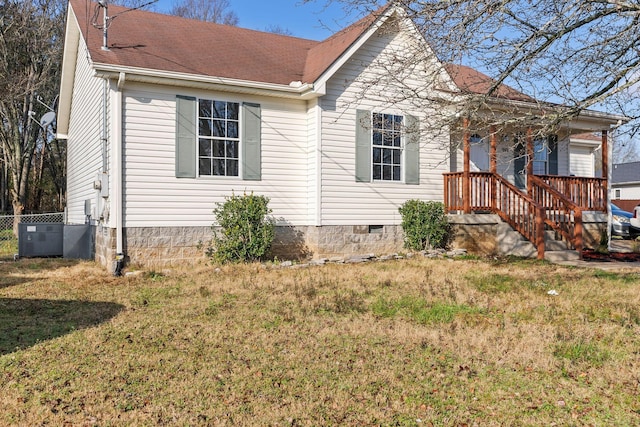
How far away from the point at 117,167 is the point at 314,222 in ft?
13.6

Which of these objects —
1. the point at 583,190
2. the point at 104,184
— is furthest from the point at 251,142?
the point at 583,190

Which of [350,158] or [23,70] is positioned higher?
[23,70]

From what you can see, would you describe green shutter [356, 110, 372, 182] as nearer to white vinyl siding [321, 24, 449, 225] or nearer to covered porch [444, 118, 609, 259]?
white vinyl siding [321, 24, 449, 225]

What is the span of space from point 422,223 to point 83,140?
8.69 metres

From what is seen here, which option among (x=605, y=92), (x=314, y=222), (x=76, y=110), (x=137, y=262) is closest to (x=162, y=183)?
(x=137, y=262)

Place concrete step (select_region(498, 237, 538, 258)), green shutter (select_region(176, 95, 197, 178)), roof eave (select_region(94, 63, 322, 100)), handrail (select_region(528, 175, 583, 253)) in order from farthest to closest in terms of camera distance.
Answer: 1. concrete step (select_region(498, 237, 538, 258))
2. handrail (select_region(528, 175, 583, 253))
3. green shutter (select_region(176, 95, 197, 178))
4. roof eave (select_region(94, 63, 322, 100))

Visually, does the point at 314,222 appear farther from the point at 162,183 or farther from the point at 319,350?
the point at 319,350

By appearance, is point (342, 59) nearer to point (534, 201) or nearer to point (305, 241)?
point (305, 241)

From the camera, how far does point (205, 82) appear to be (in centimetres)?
1008

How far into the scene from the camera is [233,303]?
6730 mm

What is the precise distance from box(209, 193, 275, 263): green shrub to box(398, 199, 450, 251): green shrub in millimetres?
3387

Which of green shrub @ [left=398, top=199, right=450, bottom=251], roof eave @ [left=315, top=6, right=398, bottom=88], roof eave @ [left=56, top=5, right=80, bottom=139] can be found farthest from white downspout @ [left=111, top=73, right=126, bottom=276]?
green shrub @ [left=398, top=199, right=450, bottom=251]

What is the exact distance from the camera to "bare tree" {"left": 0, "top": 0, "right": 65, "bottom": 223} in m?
19.2

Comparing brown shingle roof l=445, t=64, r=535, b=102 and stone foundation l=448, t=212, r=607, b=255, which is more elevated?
brown shingle roof l=445, t=64, r=535, b=102
